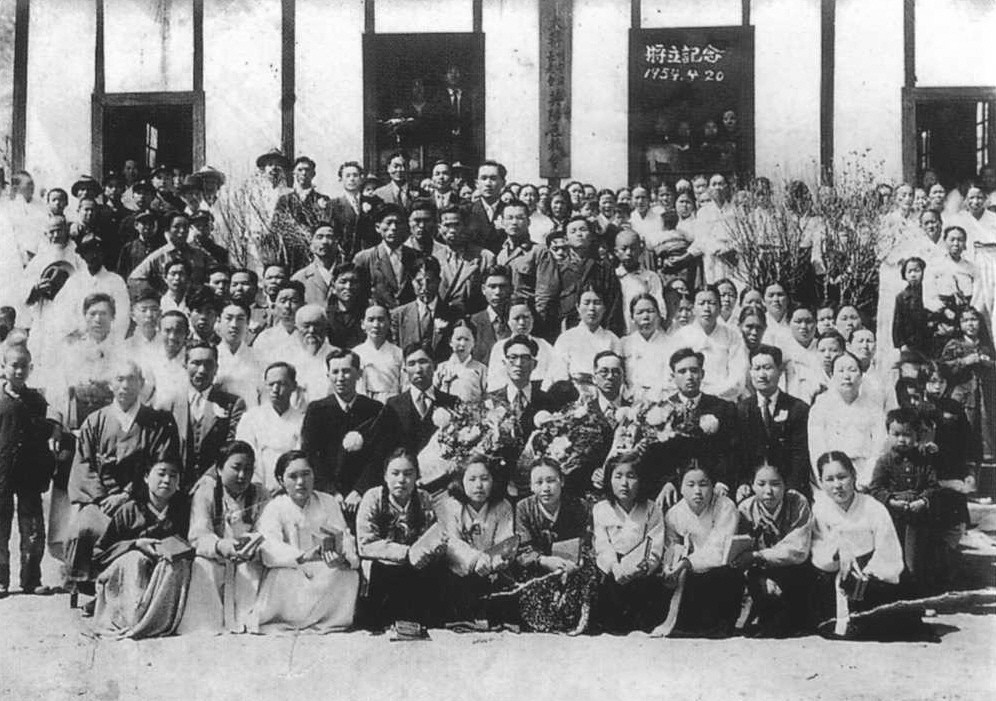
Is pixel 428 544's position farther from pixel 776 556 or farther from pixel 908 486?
pixel 908 486

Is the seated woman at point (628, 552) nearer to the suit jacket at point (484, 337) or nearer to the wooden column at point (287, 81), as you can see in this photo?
the suit jacket at point (484, 337)

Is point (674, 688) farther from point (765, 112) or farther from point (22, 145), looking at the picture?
point (22, 145)

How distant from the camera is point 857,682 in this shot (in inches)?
159

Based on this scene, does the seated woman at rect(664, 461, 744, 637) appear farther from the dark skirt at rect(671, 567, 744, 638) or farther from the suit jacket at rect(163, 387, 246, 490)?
the suit jacket at rect(163, 387, 246, 490)

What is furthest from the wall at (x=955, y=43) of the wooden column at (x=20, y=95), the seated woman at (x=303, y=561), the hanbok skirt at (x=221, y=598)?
the wooden column at (x=20, y=95)

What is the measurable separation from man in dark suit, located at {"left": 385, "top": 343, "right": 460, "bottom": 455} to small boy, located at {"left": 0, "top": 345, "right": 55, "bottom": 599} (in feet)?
4.96

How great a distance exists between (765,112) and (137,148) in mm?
2884

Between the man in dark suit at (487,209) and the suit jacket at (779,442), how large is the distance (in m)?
1.31

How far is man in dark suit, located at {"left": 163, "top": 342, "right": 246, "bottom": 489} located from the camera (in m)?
4.32

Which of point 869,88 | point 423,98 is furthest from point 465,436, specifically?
point 869,88

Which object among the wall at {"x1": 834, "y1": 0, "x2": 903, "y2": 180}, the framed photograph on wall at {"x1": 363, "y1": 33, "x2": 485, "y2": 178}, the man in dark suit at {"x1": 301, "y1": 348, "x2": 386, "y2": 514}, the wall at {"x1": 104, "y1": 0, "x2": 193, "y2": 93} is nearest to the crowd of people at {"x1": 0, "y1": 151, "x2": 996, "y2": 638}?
the man in dark suit at {"x1": 301, "y1": 348, "x2": 386, "y2": 514}

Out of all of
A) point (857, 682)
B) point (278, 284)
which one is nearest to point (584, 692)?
point (857, 682)

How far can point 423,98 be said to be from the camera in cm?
473

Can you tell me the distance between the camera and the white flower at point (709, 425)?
4273 millimetres
